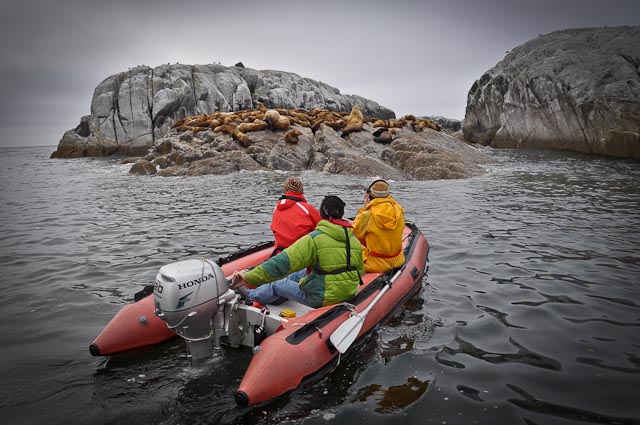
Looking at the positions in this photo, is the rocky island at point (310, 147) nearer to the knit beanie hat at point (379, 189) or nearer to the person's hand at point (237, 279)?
the knit beanie hat at point (379, 189)

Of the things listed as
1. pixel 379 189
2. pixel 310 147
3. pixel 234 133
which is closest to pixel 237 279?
pixel 379 189

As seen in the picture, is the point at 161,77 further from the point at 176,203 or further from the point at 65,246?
the point at 65,246

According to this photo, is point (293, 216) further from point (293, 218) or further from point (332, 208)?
point (332, 208)

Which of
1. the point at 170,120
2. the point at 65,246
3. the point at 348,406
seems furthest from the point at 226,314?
the point at 170,120

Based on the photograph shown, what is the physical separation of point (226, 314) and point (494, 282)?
15.3 ft

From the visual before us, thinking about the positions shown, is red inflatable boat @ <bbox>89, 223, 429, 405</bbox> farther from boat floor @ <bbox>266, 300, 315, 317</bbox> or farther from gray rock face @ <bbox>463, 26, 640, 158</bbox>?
gray rock face @ <bbox>463, 26, 640, 158</bbox>

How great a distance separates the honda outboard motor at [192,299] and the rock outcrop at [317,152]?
48.9 ft

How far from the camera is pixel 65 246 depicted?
379 inches

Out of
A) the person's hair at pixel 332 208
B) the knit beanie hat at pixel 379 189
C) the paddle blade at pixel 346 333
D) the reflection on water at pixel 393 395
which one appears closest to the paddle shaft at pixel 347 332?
the paddle blade at pixel 346 333

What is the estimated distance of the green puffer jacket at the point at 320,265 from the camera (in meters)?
4.65

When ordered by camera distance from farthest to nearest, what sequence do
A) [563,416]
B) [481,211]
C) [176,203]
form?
[176,203], [481,211], [563,416]

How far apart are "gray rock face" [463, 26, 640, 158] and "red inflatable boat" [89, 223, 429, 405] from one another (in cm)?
2555

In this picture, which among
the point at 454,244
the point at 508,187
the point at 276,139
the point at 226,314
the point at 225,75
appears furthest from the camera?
the point at 225,75

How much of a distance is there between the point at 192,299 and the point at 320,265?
146 centimetres
